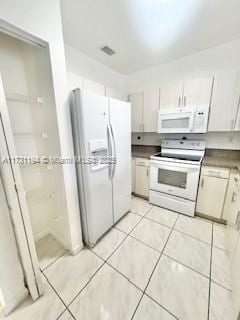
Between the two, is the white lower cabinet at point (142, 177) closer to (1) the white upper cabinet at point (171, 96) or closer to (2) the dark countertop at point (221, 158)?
(2) the dark countertop at point (221, 158)

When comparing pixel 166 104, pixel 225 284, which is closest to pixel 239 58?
pixel 166 104

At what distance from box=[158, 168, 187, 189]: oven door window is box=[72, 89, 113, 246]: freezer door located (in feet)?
3.40

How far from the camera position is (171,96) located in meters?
2.32

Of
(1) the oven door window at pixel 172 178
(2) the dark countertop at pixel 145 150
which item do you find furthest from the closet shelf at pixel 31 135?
(1) the oven door window at pixel 172 178

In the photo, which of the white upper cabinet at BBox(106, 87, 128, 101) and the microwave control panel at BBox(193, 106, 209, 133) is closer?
the microwave control panel at BBox(193, 106, 209, 133)

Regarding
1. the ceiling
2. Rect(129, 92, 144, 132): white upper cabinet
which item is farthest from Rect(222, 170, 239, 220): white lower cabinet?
the ceiling

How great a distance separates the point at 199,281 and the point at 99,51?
3182mm

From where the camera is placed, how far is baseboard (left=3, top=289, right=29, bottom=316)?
1.08 meters

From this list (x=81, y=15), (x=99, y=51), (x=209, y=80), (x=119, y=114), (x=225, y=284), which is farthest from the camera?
(x=99, y=51)

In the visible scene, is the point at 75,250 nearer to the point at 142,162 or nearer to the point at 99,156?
the point at 99,156

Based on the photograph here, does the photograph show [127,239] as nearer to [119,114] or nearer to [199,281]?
[199,281]

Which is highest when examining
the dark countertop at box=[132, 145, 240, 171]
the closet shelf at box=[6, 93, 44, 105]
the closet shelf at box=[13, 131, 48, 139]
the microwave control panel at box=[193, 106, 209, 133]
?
the closet shelf at box=[6, 93, 44, 105]

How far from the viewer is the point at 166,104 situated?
2.39m

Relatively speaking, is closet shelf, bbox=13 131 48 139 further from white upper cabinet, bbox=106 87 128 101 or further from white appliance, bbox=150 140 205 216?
white appliance, bbox=150 140 205 216
